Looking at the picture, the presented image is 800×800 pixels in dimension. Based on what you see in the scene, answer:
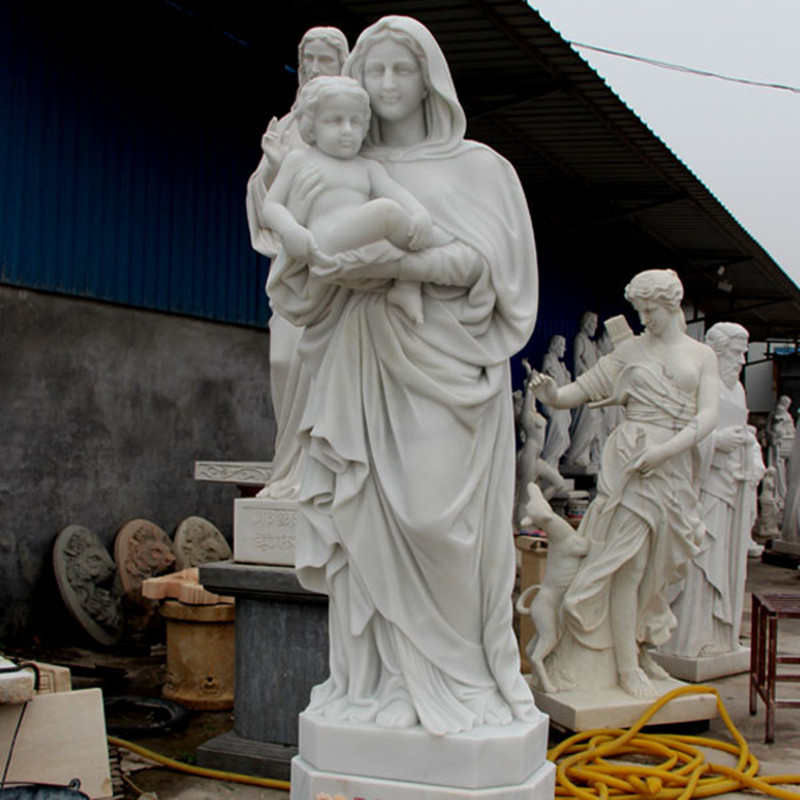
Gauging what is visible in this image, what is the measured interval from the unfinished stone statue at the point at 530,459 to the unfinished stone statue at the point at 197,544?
5.98m

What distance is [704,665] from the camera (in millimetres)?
7539

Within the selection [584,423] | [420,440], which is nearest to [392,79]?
[420,440]

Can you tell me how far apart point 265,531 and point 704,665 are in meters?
3.71

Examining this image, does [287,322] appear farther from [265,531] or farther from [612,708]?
[612,708]

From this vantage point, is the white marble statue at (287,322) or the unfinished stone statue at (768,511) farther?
the unfinished stone statue at (768,511)

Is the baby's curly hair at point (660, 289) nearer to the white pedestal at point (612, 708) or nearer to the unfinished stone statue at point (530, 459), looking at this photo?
the white pedestal at point (612, 708)

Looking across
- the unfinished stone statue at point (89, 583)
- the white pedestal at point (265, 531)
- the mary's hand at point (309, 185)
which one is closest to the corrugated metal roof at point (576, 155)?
the unfinished stone statue at point (89, 583)

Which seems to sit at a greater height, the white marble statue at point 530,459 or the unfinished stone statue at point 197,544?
the white marble statue at point 530,459

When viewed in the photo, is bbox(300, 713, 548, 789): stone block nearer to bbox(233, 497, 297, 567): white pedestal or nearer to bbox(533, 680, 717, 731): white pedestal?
bbox(233, 497, 297, 567): white pedestal

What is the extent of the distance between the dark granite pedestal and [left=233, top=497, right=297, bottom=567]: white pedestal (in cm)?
7

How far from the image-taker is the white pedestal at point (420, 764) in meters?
3.15

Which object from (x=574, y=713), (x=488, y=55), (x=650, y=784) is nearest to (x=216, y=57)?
(x=488, y=55)

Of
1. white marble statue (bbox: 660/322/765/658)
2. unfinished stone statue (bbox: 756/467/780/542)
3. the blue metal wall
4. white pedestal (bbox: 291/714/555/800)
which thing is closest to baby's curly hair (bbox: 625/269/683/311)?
white marble statue (bbox: 660/322/765/658)

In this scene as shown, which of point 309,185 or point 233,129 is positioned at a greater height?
point 233,129
